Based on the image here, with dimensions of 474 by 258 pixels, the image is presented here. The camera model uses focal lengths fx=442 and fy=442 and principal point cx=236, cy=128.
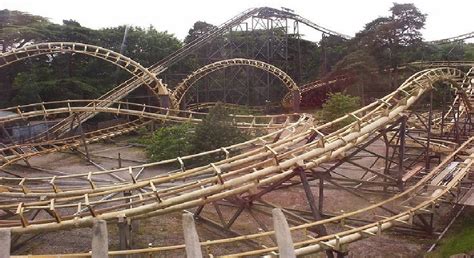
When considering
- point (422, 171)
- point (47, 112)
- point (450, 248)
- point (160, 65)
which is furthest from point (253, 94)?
point (450, 248)

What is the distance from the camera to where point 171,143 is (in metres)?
18.4

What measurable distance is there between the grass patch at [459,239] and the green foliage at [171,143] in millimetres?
9969

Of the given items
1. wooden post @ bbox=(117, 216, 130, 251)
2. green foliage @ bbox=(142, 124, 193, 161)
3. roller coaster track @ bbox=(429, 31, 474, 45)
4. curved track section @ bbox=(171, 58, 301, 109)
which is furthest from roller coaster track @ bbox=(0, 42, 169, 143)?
roller coaster track @ bbox=(429, 31, 474, 45)

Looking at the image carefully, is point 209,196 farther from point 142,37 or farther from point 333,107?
point 142,37

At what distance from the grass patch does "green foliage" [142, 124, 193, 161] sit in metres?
9.97

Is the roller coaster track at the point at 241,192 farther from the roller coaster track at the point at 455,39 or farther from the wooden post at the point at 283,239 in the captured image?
the roller coaster track at the point at 455,39

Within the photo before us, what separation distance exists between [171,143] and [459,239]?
11725 millimetres

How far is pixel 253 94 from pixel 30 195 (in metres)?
26.4

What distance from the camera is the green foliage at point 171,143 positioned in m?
17.9

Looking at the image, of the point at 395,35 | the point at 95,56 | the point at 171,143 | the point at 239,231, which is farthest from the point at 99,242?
the point at 395,35

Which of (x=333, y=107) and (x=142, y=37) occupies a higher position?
(x=142, y=37)

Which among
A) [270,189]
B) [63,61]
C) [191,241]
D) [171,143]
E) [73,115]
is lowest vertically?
[171,143]

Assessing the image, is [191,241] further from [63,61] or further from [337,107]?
[63,61]

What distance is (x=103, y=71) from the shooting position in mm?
31531
